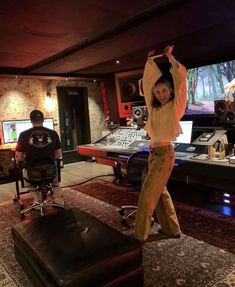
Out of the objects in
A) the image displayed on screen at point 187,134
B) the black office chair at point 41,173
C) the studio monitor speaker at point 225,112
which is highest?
the studio monitor speaker at point 225,112

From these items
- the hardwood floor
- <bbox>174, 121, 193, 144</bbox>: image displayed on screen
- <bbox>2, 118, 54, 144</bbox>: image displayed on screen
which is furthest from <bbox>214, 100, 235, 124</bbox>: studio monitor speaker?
<bbox>2, 118, 54, 144</bbox>: image displayed on screen

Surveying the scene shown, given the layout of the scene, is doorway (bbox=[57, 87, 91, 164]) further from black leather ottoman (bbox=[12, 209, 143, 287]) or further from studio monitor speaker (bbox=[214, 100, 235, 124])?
black leather ottoman (bbox=[12, 209, 143, 287])

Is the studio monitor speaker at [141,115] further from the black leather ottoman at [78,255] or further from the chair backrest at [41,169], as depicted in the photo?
the black leather ottoman at [78,255]

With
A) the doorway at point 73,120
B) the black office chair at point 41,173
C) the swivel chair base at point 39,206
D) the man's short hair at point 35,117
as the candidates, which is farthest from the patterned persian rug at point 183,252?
the doorway at point 73,120

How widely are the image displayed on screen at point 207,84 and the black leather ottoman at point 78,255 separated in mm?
2783

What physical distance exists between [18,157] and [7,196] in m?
1.45

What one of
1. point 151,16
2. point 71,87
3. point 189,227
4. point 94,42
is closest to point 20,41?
point 94,42

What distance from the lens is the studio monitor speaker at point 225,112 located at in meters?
3.41

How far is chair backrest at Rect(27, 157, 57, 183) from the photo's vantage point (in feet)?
11.2

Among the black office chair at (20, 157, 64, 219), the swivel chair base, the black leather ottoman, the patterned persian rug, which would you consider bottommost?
the patterned persian rug

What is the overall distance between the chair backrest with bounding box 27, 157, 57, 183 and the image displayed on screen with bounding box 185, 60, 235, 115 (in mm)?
2345

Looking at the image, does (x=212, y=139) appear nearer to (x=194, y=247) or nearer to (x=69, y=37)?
(x=194, y=247)

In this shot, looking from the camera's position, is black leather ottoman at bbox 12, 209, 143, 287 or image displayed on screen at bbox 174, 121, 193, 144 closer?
black leather ottoman at bbox 12, 209, 143, 287

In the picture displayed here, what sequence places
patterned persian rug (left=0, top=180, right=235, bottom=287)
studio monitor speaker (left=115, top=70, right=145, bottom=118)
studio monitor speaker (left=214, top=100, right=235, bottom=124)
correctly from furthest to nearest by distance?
studio monitor speaker (left=115, top=70, right=145, bottom=118) < studio monitor speaker (left=214, top=100, right=235, bottom=124) < patterned persian rug (left=0, top=180, right=235, bottom=287)
